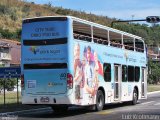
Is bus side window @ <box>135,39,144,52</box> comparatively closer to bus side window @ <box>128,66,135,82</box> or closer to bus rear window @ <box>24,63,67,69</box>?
bus side window @ <box>128,66,135,82</box>

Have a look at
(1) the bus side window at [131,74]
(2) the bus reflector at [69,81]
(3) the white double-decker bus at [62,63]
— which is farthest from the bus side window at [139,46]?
(2) the bus reflector at [69,81]

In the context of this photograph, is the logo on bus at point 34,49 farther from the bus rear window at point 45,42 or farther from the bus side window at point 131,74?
the bus side window at point 131,74

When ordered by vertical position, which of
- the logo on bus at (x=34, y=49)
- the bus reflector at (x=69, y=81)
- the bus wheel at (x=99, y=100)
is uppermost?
the logo on bus at (x=34, y=49)

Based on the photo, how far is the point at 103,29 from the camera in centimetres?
2322

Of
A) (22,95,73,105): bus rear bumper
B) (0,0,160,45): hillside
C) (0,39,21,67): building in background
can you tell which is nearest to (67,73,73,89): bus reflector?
(22,95,73,105): bus rear bumper

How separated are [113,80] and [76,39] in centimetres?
450

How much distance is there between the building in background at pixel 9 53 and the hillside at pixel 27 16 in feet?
46.9

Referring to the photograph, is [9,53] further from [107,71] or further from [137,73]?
[107,71]

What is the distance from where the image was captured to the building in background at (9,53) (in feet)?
283

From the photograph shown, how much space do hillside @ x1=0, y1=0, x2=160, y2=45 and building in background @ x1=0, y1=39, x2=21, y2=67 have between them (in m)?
14.3

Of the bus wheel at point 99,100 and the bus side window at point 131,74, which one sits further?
the bus side window at point 131,74

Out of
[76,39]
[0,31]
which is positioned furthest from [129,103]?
[0,31]

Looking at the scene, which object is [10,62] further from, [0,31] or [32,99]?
[32,99]

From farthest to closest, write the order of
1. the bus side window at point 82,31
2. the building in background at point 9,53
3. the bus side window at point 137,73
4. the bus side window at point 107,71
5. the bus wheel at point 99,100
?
the building in background at point 9,53
the bus side window at point 137,73
the bus side window at point 107,71
the bus wheel at point 99,100
the bus side window at point 82,31
